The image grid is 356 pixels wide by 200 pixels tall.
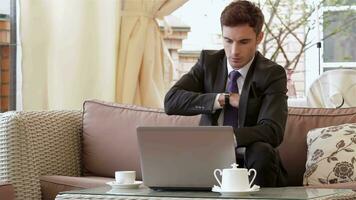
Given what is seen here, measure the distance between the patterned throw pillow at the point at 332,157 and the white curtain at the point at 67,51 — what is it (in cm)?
142

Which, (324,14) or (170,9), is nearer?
(170,9)

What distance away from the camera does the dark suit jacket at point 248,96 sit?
107 inches

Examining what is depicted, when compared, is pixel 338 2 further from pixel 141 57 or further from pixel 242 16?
pixel 242 16

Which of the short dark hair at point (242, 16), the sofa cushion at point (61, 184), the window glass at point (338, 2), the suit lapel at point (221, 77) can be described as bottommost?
the sofa cushion at point (61, 184)

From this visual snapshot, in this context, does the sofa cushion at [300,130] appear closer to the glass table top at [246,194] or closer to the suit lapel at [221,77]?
the suit lapel at [221,77]

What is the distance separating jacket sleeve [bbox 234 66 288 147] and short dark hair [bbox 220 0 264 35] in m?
0.20

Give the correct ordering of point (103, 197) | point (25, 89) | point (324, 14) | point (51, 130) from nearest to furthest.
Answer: point (103, 197), point (51, 130), point (25, 89), point (324, 14)

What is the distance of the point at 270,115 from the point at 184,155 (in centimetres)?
60

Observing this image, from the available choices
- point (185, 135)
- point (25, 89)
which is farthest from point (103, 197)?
point (25, 89)

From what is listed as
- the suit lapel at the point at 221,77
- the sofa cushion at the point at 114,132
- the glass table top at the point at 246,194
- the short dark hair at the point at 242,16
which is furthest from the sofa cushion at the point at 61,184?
the short dark hair at the point at 242,16

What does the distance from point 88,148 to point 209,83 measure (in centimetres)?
85

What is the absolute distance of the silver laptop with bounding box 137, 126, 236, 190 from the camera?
2213mm

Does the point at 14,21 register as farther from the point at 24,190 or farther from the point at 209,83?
the point at 209,83

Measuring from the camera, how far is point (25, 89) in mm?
3975
